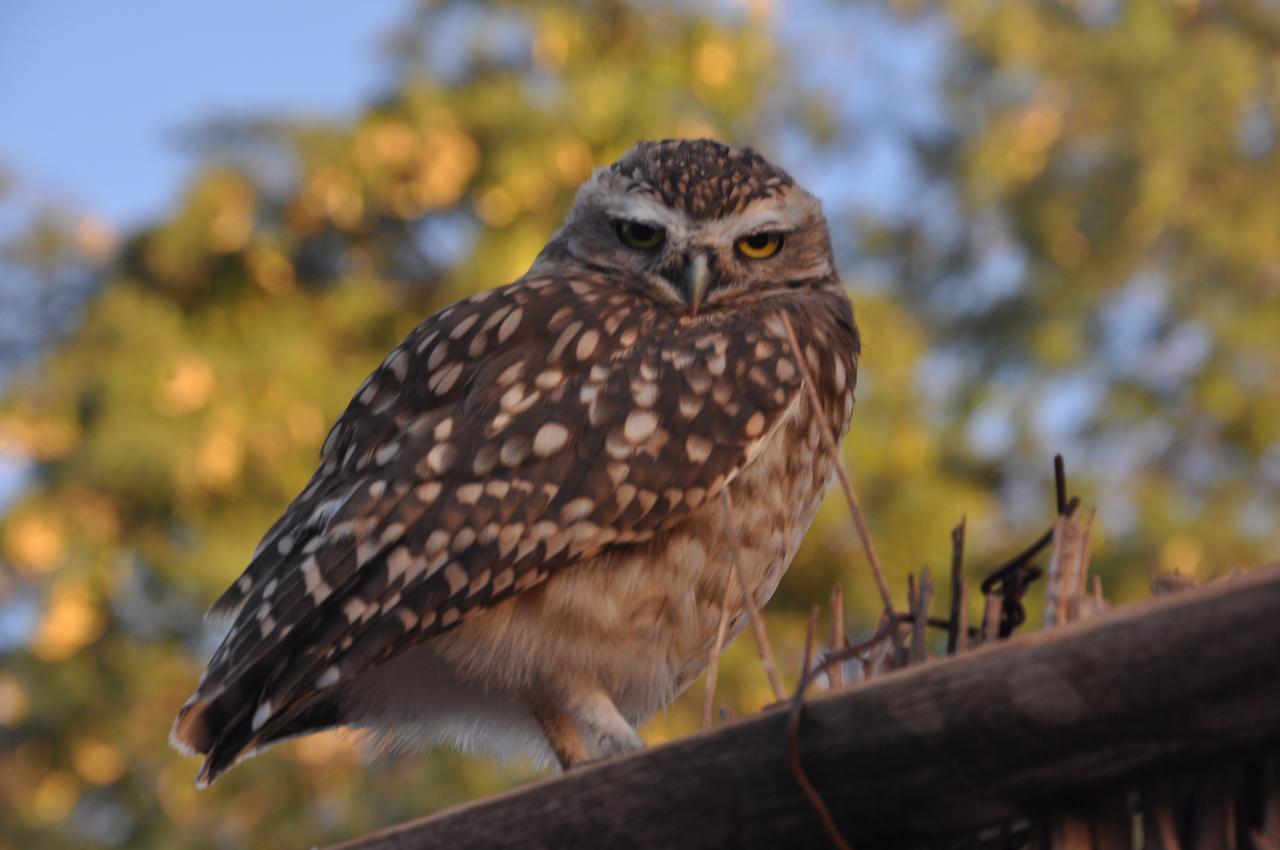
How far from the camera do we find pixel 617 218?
11.5 feet

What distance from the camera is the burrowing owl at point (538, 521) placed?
264 centimetres

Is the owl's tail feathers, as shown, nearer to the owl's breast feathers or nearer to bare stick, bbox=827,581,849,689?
the owl's breast feathers

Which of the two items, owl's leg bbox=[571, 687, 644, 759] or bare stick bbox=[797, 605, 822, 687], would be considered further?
owl's leg bbox=[571, 687, 644, 759]

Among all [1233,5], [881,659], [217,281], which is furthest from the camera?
[1233,5]

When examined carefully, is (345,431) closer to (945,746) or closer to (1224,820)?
(945,746)

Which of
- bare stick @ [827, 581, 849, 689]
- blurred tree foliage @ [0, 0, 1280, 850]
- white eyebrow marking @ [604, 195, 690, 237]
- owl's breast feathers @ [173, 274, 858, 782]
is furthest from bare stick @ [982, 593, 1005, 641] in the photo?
blurred tree foliage @ [0, 0, 1280, 850]

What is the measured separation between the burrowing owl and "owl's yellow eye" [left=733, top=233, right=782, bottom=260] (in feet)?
0.38

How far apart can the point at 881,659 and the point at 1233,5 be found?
501 inches

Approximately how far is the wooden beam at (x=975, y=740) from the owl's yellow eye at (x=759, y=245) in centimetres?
172

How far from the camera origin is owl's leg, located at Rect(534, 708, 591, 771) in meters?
2.98

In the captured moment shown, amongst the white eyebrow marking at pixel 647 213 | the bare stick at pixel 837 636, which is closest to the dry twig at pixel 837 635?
the bare stick at pixel 837 636

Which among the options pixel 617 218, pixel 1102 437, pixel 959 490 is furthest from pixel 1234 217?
pixel 617 218

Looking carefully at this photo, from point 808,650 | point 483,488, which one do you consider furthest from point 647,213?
point 808,650

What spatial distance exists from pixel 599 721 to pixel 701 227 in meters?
1.06
